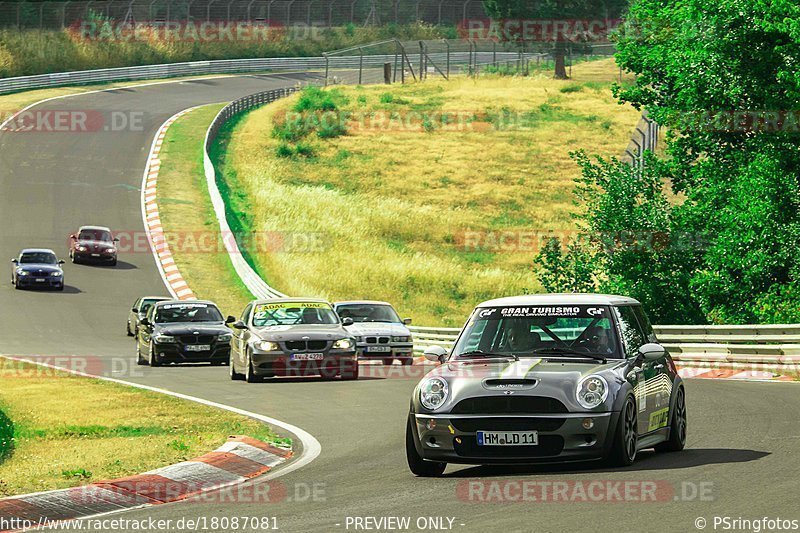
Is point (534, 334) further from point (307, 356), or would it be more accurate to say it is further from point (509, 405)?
point (307, 356)

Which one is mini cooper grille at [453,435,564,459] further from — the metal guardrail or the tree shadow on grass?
the metal guardrail

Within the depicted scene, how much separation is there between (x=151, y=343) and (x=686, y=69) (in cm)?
1337

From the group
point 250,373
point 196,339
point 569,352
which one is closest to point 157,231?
point 196,339

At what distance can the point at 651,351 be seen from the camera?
11914 millimetres

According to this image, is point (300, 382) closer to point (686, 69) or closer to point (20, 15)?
point (686, 69)

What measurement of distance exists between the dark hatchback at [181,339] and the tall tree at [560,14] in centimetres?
6396

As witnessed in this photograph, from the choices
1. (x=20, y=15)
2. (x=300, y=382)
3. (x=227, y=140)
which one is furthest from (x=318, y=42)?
(x=300, y=382)

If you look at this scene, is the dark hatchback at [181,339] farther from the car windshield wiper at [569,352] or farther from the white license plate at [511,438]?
the white license plate at [511,438]

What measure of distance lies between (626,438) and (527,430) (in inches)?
34.8

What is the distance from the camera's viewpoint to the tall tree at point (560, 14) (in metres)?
88.4

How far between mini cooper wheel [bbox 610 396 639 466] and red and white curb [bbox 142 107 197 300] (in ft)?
101

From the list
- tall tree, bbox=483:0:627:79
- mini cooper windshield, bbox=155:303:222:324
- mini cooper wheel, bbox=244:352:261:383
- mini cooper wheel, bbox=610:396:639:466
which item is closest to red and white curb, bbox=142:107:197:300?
mini cooper windshield, bbox=155:303:222:324

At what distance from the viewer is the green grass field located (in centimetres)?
1159

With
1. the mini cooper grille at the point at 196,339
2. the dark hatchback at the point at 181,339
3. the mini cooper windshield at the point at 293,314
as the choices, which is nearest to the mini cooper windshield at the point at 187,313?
the dark hatchback at the point at 181,339
